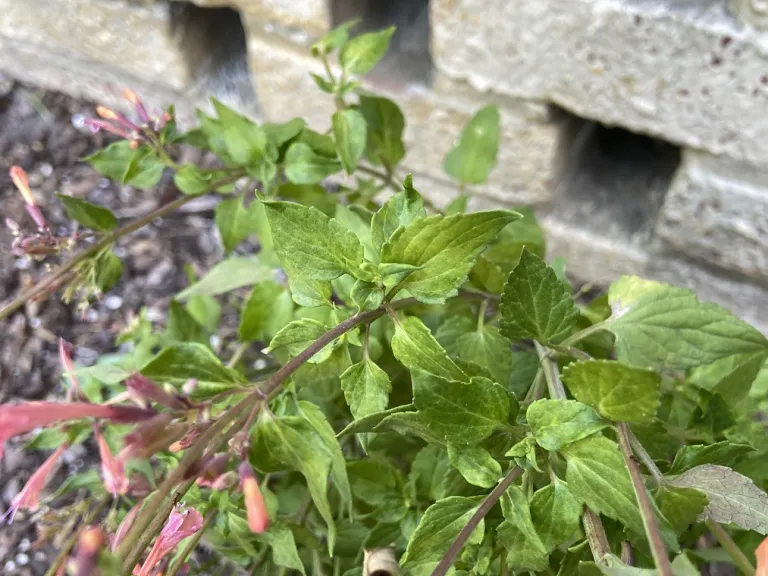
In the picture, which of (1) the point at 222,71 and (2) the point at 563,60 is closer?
(2) the point at 563,60

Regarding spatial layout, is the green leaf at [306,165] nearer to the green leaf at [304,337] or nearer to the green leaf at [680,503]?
the green leaf at [304,337]

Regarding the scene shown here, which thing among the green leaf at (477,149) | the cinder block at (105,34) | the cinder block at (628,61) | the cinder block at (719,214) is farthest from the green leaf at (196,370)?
the cinder block at (105,34)

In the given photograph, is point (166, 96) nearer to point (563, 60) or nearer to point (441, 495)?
point (563, 60)

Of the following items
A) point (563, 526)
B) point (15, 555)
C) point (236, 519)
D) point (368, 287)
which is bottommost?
point (15, 555)

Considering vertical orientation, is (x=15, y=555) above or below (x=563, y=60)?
below

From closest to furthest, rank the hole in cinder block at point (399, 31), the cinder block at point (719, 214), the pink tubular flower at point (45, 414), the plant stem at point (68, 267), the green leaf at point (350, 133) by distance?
the pink tubular flower at point (45, 414)
the plant stem at point (68, 267)
the green leaf at point (350, 133)
the cinder block at point (719, 214)
the hole in cinder block at point (399, 31)

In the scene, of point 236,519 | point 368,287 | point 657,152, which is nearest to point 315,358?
point 368,287

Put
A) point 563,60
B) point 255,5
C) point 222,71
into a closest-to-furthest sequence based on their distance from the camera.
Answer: point 563,60 → point 255,5 → point 222,71

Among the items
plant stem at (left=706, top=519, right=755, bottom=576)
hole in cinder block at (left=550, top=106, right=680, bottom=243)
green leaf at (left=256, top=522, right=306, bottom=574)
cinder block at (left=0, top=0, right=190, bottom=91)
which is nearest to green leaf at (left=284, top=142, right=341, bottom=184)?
green leaf at (left=256, top=522, right=306, bottom=574)
